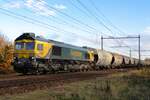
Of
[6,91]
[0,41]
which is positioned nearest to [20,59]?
[6,91]

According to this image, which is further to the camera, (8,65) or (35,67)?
(8,65)

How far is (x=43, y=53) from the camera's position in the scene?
103 ft

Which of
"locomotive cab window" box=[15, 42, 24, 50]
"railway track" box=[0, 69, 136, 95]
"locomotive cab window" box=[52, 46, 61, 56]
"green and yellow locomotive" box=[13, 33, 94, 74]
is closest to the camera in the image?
"railway track" box=[0, 69, 136, 95]

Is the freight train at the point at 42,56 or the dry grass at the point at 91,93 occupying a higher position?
the freight train at the point at 42,56

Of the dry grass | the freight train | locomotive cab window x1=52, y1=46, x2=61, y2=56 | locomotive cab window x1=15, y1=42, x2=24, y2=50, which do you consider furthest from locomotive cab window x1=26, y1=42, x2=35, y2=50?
the dry grass

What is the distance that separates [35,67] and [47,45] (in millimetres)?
3470

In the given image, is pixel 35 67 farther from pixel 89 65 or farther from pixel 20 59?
pixel 89 65

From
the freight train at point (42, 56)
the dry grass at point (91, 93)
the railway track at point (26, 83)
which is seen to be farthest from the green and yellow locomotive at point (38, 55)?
the dry grass at point (91, 93)

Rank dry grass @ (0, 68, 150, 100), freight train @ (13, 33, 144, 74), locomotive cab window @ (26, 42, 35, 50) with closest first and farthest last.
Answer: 1. dry grass @ (0, 68, 150, 100)
2. freight train @ (13, 33, 144, 74)
3. locomotive cab window @ (26, 42, 35, 50)

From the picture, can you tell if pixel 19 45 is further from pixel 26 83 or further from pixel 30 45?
pixel 26 83

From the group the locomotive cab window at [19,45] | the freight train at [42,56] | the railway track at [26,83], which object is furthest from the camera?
the locomotive cab window at [19,45]

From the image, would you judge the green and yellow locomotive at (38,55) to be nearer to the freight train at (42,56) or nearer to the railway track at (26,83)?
the freight train at (42,56)

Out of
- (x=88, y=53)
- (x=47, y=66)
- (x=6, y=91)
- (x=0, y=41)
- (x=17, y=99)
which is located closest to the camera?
(x=17, y=99)

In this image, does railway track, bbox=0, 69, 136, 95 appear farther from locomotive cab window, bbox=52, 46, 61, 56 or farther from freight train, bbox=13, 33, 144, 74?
locomotive cab window, bbox=52, 46, 61, 56
